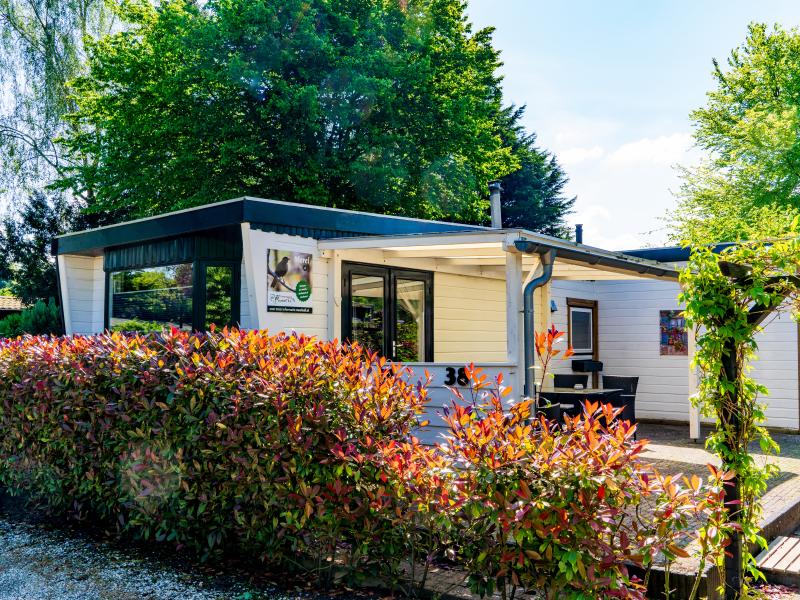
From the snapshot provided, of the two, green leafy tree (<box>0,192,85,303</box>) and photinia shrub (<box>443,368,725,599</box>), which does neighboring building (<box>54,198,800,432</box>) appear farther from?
green leafy tree (<box>0,192,85,303</box>)

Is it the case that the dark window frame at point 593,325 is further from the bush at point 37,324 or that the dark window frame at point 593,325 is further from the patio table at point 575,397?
the bush at point 37,324

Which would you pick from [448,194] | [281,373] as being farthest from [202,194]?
[281,373]

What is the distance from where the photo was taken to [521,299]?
20.5ft

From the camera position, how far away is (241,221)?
6.79 metres

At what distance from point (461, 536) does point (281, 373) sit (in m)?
1.38

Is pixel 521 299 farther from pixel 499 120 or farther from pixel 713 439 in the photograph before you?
pixel 499 120

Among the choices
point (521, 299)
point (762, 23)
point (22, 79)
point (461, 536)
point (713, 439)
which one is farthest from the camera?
point (762, 23)

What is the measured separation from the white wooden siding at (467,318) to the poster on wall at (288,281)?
8.06 ft

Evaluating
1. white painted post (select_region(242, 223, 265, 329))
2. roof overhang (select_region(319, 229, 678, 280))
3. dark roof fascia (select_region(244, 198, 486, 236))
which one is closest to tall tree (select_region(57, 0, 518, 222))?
dark roof fascia (select_region(244, 198, 486, 236))

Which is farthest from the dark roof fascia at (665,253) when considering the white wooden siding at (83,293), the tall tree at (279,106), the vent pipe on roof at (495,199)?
the tall tree at (279,106)

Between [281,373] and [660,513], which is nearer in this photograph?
[660,513]

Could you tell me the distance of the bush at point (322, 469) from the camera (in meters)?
2.89

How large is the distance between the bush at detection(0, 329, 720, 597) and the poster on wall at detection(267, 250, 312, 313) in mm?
2109

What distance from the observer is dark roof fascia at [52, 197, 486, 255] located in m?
6.89
